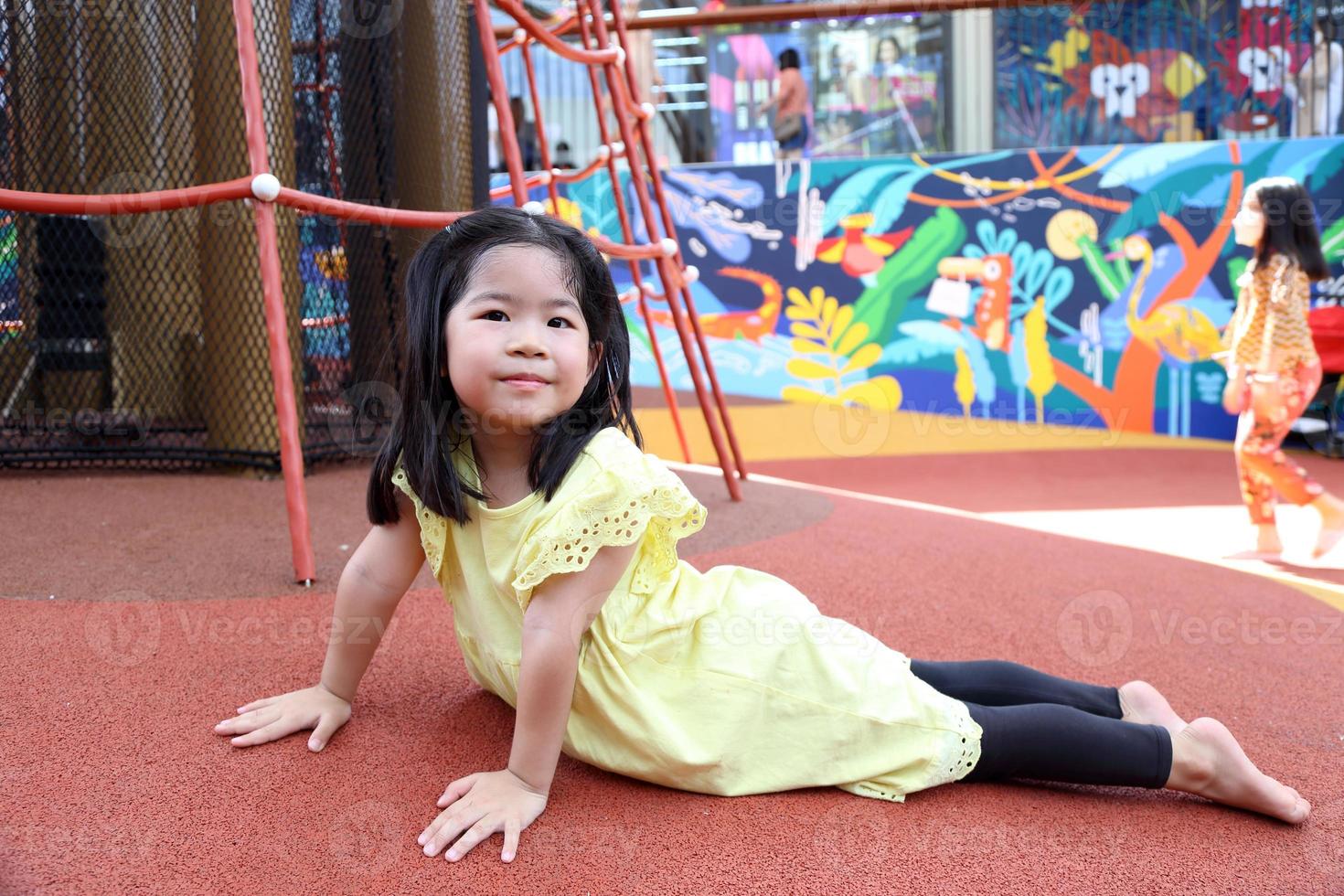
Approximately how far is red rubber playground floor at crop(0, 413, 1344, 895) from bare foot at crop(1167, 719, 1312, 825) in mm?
30

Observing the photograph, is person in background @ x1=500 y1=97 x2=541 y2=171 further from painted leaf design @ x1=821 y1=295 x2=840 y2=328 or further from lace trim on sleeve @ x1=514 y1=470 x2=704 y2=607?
lace trim on sleeve @ x1=514 y1=470 x2=704 y2=607

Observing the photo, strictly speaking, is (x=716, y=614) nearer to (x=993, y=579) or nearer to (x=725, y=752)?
(x=725, y=752)

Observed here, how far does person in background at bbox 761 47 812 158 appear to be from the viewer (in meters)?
7.62

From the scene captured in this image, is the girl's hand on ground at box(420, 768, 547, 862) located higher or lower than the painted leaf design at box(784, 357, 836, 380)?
higher

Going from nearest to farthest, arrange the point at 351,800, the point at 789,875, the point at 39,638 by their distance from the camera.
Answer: the point at 789,875, the point at 351,800, the point at 39,638

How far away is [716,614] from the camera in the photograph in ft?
5.31

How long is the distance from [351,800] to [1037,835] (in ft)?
2.93

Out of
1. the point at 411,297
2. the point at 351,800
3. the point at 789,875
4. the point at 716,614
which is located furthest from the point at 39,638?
the point at 789,875

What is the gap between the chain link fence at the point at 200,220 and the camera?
3502 mm
